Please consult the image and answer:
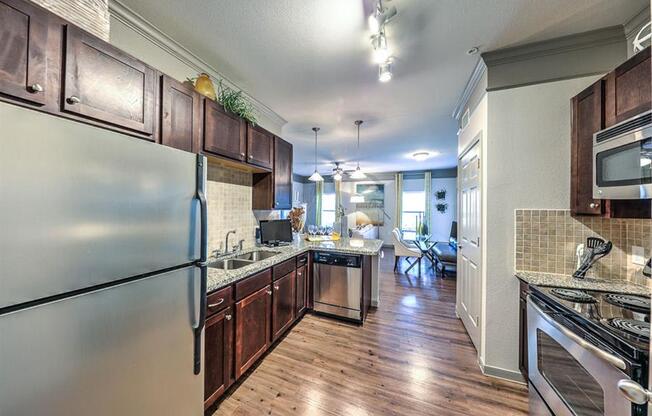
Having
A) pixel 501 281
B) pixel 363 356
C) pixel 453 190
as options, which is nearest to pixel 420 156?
pixel 453 190

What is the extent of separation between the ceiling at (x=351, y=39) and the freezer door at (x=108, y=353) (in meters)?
1.69

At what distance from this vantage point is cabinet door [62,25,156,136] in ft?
3.66

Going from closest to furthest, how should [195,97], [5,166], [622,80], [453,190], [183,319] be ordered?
[5,166], [183,319], [622,80], [195,97], [453,190]

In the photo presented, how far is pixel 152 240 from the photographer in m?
1.10

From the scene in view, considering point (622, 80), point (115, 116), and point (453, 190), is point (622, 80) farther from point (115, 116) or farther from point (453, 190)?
point (453, 190)

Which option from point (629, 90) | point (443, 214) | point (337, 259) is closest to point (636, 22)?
point (629, 90)

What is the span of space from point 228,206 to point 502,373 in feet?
9.66

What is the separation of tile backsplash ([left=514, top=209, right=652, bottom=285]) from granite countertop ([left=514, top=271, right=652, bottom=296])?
0.24 ft

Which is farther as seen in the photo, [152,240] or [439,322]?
[439,322]

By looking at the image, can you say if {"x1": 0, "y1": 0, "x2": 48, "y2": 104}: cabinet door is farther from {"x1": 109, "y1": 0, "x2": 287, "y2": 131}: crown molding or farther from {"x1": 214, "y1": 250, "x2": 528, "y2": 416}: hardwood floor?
{"x1": 214, "y1": 250, "x2": 528, "y2": 416}: hardwood floor

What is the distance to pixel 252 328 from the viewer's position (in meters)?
2.00

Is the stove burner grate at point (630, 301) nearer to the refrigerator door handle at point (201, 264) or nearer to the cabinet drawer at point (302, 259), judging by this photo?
the refrigerator door handle at point (201, 264)

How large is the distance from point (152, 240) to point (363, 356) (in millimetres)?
2067

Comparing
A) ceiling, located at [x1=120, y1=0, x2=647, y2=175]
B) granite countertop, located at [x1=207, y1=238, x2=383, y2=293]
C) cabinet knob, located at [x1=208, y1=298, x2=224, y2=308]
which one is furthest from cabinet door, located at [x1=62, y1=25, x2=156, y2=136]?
cabinet knob, located at [x1=208, y1=298, x2=224, y2=308]
